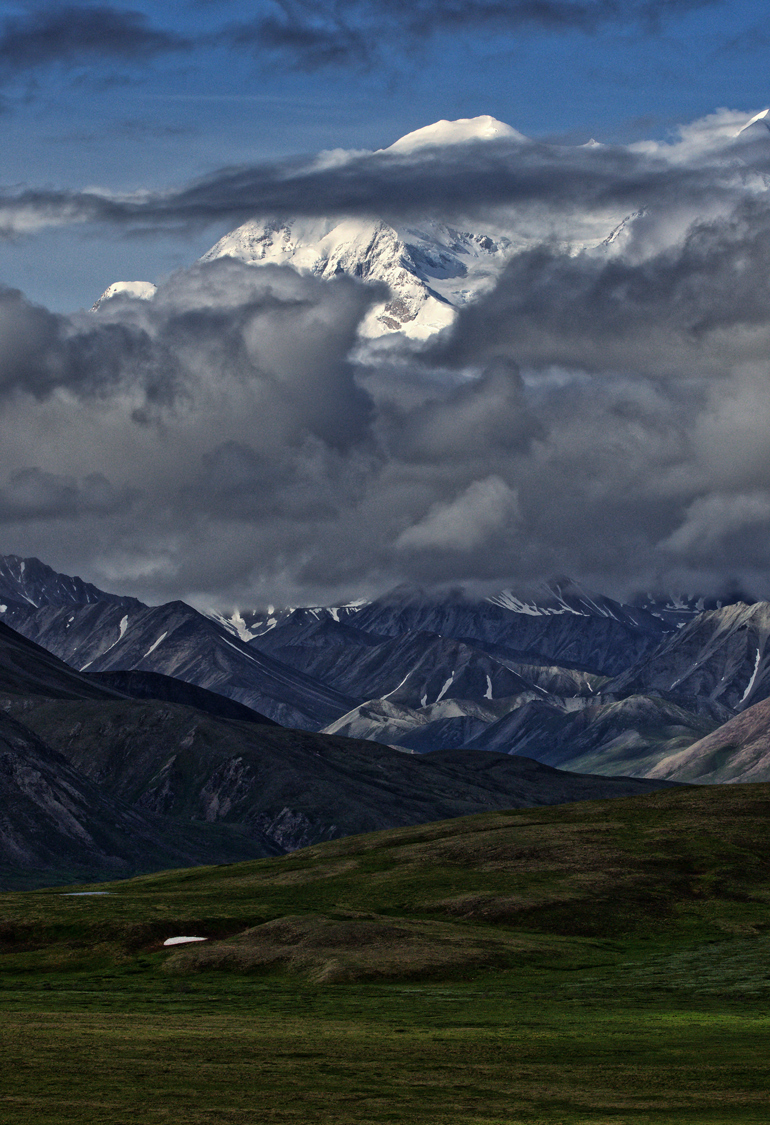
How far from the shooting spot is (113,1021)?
99188 mm

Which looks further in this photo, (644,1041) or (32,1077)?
(644,1041)

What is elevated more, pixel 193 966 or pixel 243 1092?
pixel 243 1092

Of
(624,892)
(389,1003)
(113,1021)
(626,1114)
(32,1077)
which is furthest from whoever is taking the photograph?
(624,892)

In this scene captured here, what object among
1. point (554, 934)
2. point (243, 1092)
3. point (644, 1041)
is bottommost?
point (554, 934)

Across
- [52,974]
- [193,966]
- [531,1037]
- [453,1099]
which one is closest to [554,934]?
[193,966]

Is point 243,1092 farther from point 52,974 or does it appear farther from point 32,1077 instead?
point 52,974

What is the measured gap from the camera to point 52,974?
476 feet

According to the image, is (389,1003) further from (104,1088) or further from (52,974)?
(104,1088)

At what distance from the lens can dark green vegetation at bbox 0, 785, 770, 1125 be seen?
6581 cm

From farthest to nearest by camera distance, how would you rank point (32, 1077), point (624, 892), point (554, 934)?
point (624, 892)
point (554, 934)
point (32, 1077)

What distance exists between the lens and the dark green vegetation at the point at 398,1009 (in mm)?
65812

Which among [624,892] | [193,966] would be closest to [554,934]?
[624,892]

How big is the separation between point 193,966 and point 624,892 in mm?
74849

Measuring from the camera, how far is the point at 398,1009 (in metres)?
113
